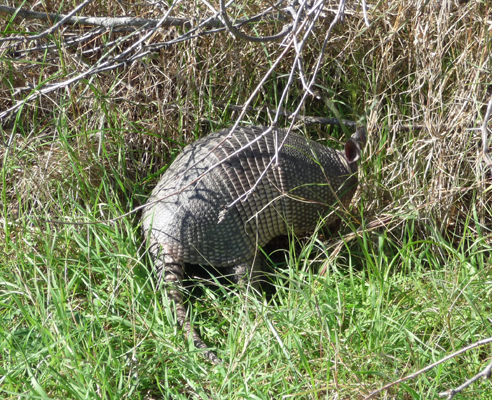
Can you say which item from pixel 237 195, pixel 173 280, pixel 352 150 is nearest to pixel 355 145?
pixel 352 150

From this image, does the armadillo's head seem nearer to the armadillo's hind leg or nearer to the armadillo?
the armadillo

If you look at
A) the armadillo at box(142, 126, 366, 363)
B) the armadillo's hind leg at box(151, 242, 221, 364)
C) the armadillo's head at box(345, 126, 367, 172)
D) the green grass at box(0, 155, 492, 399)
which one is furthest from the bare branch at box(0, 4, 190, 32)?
the armadillo's hind leg at box(151, 242, 221, 364)

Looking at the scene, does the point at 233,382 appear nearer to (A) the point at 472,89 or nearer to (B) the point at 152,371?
(B) the point at 152,371

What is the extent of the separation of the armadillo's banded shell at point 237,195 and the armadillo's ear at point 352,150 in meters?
0.11

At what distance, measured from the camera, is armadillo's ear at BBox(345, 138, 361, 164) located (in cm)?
387

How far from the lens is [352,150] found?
393 cm

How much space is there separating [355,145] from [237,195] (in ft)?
→ 3.06

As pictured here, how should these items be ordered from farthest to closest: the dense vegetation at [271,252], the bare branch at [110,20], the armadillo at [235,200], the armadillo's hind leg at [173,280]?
the bare branch at [110,20], the armadillo at [235,200], the armadillo's hind leg at [173,280], the dense vegetation at [271,252]

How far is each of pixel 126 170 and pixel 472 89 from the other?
A: 2405mm

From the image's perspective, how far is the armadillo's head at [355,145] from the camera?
12.7 ft

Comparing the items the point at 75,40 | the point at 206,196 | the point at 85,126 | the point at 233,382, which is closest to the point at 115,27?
the point at 75,40

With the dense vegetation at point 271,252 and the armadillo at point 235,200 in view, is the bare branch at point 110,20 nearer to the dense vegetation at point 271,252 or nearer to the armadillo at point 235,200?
the dense vegetation at point 271,252

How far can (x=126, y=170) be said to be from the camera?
4145 millimetres

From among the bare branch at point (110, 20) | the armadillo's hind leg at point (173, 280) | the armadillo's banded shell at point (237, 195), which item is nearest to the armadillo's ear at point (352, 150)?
the armadillo's banded shell at point (237, 195)
